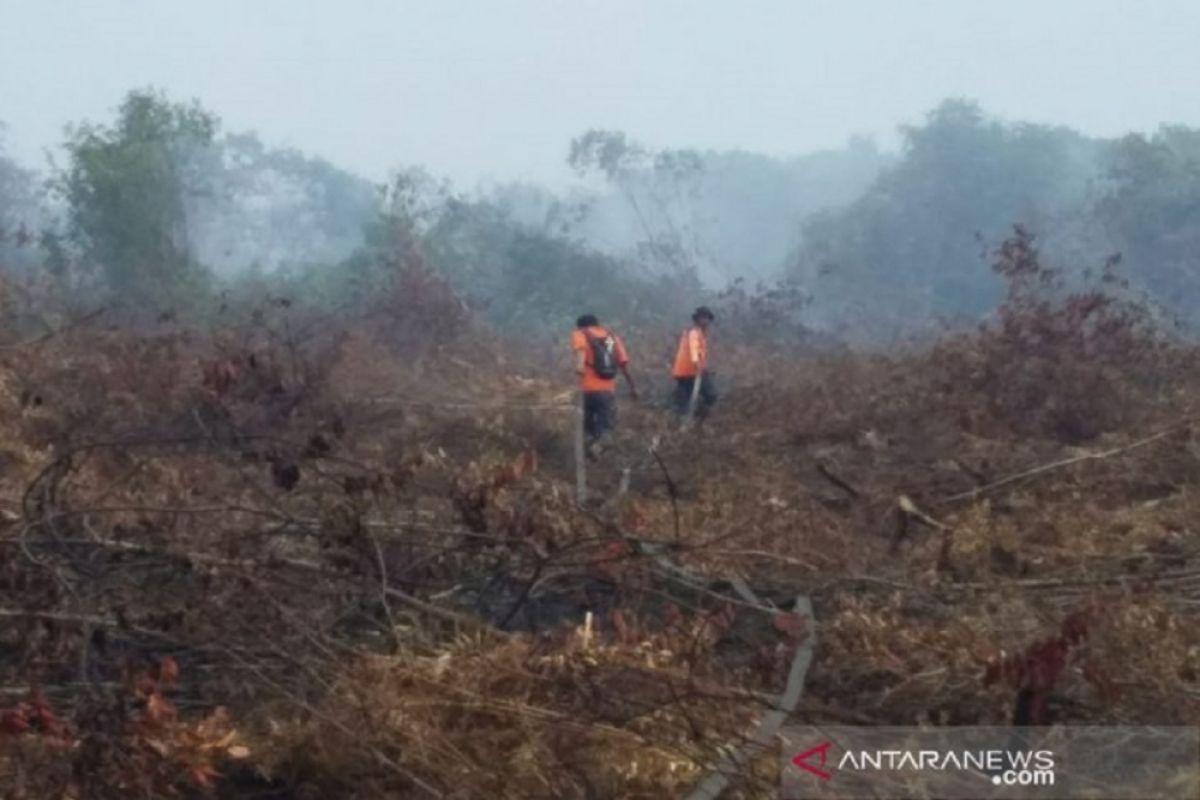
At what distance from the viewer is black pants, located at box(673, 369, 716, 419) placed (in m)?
11.7

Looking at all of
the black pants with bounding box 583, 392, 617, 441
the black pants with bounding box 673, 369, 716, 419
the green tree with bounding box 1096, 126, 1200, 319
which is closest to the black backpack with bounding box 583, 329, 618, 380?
the black pants with bounding box 583, 392, 617, 441

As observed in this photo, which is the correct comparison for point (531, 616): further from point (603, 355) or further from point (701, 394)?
point (701, 394)

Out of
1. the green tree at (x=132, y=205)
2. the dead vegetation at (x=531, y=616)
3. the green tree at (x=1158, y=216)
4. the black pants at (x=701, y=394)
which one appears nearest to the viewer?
the dead vegetation at (x=531, y=616)

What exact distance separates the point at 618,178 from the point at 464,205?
6.47 metres

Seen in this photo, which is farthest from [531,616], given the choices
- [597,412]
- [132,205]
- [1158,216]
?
[1158,216]

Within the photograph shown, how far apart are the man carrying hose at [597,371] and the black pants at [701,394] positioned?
1.33 metres

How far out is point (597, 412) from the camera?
1042 centimetres

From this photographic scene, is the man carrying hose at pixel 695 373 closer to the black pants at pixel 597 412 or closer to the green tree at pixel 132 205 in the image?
the black pants at pixel 597 412

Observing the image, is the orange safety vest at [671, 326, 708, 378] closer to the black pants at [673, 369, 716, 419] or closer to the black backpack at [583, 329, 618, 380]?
the black pants at [673, 369, 716, 419]

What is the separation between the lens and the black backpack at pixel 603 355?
10203 mm

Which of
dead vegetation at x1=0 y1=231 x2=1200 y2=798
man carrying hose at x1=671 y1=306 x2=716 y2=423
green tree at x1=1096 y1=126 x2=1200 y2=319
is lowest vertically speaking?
dead vegetation at x1=0 y1=231 x2=1200 y2=798

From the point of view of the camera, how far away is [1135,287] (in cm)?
2545

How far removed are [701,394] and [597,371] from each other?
1744 mm

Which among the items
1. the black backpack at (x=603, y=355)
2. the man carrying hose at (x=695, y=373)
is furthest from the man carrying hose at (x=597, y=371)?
the man carrying hose at (x=695, y=373)
